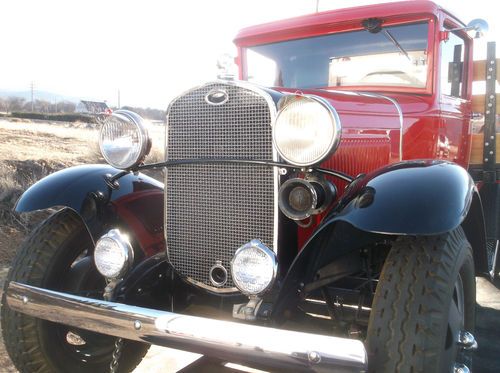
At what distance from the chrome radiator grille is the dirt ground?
35.9 inches

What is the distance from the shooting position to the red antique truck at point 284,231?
1802 millimetres

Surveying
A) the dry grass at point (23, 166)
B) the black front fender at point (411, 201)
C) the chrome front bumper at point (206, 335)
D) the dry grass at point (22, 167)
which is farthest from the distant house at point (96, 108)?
the black front fender at point (411, 201)

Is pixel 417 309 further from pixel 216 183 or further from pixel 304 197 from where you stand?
pixel 216 183

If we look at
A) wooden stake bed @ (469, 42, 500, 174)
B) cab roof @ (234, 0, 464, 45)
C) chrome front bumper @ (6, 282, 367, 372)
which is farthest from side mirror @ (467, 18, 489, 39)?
chrome front bumper @ (6, 282, 367, 372)

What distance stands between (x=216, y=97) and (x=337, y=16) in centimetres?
144

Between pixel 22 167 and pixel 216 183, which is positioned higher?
pixel 216 183

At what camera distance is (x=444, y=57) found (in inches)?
132

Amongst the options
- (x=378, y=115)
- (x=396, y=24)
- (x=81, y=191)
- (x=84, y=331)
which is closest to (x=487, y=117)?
(x=396, y=24)

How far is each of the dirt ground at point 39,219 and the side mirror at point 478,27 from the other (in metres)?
2.07

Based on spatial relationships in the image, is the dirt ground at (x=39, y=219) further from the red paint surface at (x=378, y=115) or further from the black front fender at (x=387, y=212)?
the black front fender at (x=387, y=212)

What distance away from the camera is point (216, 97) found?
232 cm

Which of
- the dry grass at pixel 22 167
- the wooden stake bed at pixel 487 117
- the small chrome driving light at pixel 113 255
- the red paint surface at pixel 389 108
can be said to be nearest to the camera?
the small chrome driving light at pixel 113 255

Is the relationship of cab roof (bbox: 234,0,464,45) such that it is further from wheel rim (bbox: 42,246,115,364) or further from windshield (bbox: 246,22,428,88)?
wheel rim (bbox: 42,246,115,364)

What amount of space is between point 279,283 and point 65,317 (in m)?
0.93
